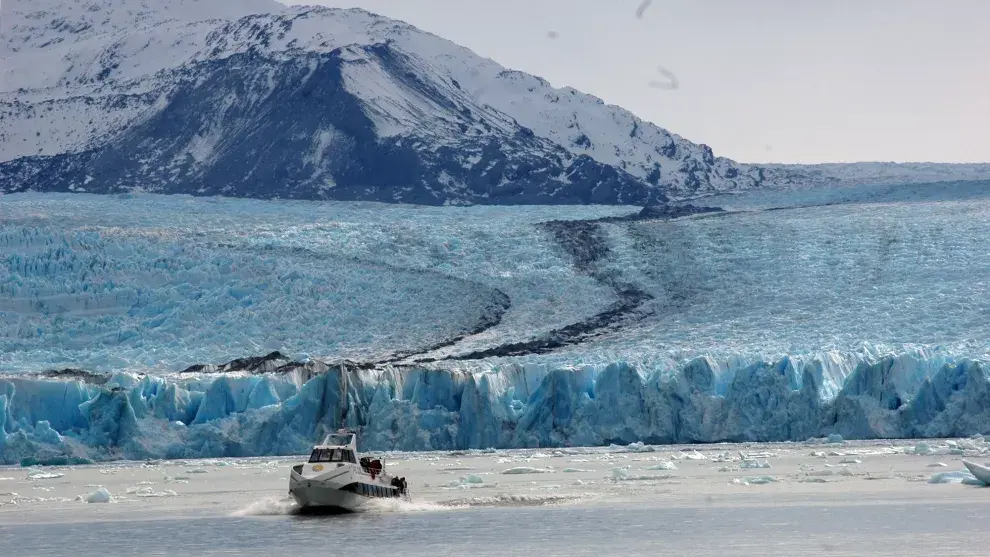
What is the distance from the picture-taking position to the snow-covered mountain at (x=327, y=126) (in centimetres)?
5575

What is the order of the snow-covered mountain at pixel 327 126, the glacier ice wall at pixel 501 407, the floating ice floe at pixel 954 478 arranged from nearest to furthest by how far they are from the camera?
the floating ice floe at pixel 954 478, the glacier ice wall at pixel 501 407, the snow-covered mountain at pixel 327 126

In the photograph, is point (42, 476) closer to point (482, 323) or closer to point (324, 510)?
point (324, 510)

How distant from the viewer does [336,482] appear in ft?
53.0

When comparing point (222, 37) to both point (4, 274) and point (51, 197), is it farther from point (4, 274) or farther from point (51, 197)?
point (4, 274)

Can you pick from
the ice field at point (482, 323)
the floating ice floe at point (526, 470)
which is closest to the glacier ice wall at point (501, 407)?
the ice field at point (482, 323)

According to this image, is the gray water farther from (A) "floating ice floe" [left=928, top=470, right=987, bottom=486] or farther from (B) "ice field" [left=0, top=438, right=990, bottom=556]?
(A) "floating ice floe" [left=928, top=470, right=987, bottom=486]

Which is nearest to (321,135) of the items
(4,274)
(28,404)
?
(4,274)

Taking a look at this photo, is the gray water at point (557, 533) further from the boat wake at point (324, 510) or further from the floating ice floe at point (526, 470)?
the floating ice floe at point (526, 470)

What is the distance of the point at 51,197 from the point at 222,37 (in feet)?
68.5

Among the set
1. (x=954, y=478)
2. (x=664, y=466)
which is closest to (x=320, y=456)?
(x=664, y=466)

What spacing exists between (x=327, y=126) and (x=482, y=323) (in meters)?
27.3

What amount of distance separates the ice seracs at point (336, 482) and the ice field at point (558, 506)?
0.26 m

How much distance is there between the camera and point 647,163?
62.9 m

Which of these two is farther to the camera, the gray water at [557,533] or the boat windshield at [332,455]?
the boat windshield at [332,455]
